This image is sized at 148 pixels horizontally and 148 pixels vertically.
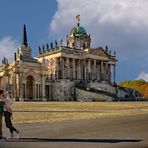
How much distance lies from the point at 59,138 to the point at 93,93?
86.5 metres

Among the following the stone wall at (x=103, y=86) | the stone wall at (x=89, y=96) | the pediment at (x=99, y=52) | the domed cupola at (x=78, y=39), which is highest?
the domed cupola at (x=78, y=39)

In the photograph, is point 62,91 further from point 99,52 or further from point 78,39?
point 78,39

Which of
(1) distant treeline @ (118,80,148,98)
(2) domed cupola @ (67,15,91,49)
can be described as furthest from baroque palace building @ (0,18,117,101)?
(1) distant treeline @ (118,80,148,98)

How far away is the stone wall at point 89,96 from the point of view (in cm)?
9984

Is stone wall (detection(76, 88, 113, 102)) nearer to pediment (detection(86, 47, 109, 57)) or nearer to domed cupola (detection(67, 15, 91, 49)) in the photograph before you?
pediment (detection(86, 47, 109, 57))

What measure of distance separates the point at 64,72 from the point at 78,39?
20039mm

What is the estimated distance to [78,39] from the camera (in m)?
132

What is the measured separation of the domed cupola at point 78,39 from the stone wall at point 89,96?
2387 cm

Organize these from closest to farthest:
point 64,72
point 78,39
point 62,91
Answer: point 62,91 < point 64,72 < point 78,39

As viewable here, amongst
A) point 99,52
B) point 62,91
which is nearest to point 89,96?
point 62,91

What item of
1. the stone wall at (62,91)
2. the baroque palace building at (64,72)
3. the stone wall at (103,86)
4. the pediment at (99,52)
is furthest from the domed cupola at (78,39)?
the stone wall at (62,91)

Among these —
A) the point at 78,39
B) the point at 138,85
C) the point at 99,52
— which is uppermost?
the point at 78,39

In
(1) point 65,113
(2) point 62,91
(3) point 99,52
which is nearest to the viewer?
(1) point 65,113

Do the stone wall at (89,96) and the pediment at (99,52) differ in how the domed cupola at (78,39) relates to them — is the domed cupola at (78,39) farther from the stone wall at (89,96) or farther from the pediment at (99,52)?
the stone wall at (89,96)
